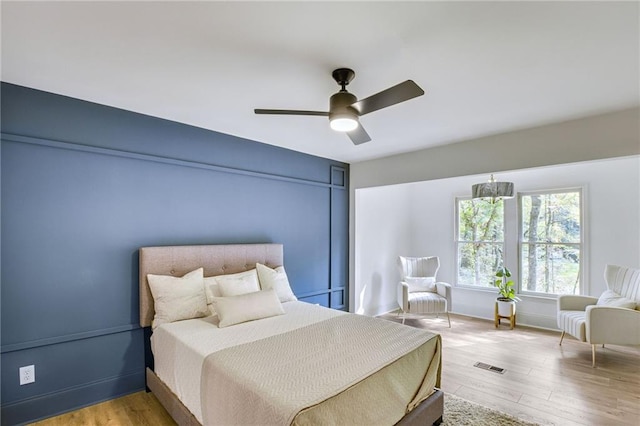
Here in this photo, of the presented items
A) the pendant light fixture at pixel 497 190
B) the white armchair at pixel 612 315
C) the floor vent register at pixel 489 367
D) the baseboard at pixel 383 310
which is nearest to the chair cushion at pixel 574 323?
the white armchair at pixel 612 315

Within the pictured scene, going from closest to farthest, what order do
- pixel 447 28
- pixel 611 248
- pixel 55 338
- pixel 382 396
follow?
1. pixel 447 28
2. pixel 382 396
3. pixel 55 338
4. pixel 611 248

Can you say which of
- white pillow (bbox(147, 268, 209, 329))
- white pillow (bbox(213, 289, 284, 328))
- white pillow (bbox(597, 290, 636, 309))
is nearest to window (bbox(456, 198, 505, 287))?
white pillow (bbox(597, 290, 636, 309))

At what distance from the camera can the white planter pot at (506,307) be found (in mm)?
4777

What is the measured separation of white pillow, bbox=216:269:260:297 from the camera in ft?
9.80

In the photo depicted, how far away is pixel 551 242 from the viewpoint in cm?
486

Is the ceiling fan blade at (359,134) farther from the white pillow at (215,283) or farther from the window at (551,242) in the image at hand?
the window at (551,242)

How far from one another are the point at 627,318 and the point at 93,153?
539 cm

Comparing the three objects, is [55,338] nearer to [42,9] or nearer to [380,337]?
[42,9]

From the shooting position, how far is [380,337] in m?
2.39

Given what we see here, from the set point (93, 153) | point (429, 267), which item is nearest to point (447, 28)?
→ point (93, 153)

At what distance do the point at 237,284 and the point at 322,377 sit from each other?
1.57 meters

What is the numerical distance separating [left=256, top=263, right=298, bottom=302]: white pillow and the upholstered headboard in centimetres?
20

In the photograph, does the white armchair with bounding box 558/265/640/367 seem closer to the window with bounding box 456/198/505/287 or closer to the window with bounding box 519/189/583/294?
the window with bounding box 519/189/583/294

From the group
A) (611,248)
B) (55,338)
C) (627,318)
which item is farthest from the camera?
(611,248)
